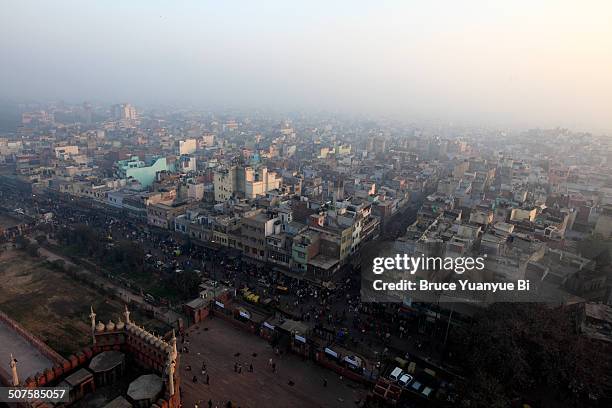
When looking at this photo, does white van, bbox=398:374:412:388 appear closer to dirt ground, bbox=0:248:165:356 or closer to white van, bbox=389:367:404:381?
white van, bbox=389:367:404:381

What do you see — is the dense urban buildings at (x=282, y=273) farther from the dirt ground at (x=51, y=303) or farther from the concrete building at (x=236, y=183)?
the dirt ground at (x=51, y=303)

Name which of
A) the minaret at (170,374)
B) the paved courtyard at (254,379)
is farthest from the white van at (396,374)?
the minaret at (170,374)

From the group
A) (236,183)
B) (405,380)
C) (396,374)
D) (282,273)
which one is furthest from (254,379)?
(236,183)

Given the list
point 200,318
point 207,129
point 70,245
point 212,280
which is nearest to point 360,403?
point 200,318

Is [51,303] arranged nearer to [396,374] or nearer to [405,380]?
[396,374]

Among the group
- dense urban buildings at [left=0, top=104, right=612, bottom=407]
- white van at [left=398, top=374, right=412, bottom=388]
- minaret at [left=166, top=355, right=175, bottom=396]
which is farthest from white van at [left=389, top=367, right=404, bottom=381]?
minaret at [left=166, top=355, right=175, bottom=396]

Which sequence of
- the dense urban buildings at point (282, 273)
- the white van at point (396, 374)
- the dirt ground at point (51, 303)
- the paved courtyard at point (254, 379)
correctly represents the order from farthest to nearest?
the dirt ground at point (51, 303), the white van at point (396, 374), the paved courtyard at point (254, 379), the dense urban buildings at point (282, 273)

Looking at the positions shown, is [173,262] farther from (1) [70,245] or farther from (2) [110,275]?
(1) [70,245]
